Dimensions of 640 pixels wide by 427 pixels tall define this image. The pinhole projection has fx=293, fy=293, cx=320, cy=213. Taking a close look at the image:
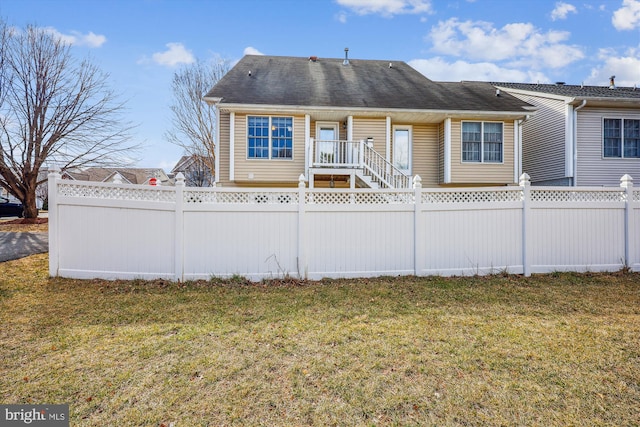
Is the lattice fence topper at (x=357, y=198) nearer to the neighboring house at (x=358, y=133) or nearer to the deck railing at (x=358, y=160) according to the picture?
the deck railing at (x=358, y=160)

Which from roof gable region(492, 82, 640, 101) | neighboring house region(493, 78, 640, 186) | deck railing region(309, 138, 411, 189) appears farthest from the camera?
roof gable region(492, 82, 640, 101)

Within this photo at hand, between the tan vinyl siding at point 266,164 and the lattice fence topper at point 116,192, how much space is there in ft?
16.7

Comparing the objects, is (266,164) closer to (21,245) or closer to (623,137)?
(21,245)

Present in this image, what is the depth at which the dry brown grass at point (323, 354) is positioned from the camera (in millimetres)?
2260

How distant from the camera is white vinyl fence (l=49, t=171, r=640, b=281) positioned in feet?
17.5

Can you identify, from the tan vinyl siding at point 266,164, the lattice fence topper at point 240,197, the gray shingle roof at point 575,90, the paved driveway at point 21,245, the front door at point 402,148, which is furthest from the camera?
the gray shingle roof at point 575,90

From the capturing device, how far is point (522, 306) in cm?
437

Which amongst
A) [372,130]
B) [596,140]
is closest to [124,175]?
[372,130]

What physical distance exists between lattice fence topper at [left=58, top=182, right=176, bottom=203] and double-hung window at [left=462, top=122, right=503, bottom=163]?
10199mm

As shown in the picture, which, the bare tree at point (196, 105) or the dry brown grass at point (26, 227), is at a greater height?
the bare tree at point (196, 105)

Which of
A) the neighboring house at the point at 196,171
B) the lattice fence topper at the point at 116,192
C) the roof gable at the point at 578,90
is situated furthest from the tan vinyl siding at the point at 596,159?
the neighboring house at the point at 196,171

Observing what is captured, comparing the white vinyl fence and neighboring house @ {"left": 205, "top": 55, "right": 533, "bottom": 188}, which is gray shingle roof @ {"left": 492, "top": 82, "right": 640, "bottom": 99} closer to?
neighboring house @ {"left": 205, "top": 55, "right": 533, "bottom": 188}

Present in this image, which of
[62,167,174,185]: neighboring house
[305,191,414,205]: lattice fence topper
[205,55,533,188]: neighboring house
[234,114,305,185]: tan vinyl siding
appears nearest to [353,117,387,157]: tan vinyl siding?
[205,55,533,188]: neighboring house

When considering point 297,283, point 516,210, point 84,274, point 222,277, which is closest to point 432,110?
point 516,210
